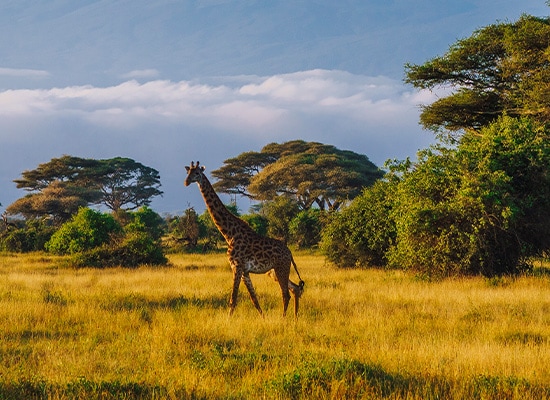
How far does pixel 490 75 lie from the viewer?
78.2ft

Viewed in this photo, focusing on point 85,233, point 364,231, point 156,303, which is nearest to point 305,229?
point 364,231

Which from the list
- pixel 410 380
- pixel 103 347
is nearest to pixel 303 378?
pixel 410 380

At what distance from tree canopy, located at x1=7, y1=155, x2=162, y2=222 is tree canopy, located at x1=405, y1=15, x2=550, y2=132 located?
31.2 m

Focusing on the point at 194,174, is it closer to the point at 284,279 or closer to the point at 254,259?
the point at 254,259

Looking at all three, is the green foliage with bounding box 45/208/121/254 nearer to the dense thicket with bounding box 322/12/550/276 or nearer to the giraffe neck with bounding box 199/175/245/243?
the dense thicket with bounding box 322/12/550/276

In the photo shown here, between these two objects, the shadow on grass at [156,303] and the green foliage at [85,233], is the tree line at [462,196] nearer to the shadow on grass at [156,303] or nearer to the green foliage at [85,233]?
the green foliage at [85,233]

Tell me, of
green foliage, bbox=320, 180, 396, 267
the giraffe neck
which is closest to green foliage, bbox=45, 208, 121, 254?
green foliage, bbox=320, 180, 396, 267

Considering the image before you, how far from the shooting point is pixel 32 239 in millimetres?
31422

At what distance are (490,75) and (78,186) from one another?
36134 mm

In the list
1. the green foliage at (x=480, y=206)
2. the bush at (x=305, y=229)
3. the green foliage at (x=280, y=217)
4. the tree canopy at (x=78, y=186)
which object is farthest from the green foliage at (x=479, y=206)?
the tree canopy at (x=78, y=186)

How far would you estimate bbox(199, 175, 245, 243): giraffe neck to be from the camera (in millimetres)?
10453

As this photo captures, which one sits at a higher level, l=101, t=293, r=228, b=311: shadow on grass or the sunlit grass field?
l=101, t=293, r=228, b=311: shadow on grass

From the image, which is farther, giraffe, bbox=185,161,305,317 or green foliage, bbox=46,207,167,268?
green foliage, bbox=46,207,167,268

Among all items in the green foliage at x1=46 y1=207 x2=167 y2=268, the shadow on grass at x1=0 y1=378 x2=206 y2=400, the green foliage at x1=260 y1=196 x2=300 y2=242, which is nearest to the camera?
Result: the shadow on grass at x1=0 y1=378 x2=206 y2=400
